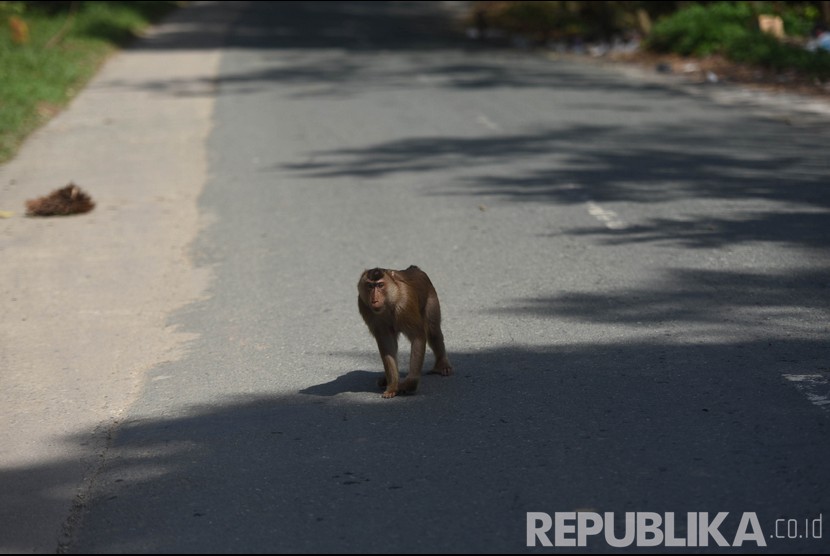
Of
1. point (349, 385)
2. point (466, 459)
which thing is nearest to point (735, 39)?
point (349, 385)

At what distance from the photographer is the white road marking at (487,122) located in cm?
1509

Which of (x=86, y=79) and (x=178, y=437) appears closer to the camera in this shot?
(x=178, y=437)

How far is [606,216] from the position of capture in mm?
9719

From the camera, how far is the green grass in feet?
56.6

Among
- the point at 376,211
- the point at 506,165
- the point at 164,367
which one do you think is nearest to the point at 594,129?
the point at 506,165

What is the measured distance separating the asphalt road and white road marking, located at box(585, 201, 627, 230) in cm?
3

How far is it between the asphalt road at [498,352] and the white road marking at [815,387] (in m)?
0.01

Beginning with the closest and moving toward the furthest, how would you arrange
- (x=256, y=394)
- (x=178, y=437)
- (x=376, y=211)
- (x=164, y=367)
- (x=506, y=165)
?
(x=178, y=437) → (x=256, y=394) → (x=164, y=367) → (x=376, y=211) → (x=506, y=165)

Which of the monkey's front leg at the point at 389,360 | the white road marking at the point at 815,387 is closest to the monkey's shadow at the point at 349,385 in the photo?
the monkey's front leg at the point at 389,360

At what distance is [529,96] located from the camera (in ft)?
59.3

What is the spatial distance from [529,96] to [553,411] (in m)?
13.2

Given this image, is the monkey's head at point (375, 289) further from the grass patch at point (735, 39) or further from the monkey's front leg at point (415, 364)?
the grass patch at point (735, 39)

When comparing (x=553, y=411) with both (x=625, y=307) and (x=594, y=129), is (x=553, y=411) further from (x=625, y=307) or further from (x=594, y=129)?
(x=594, y=129)

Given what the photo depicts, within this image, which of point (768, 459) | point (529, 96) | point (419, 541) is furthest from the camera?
point (529, 96)
